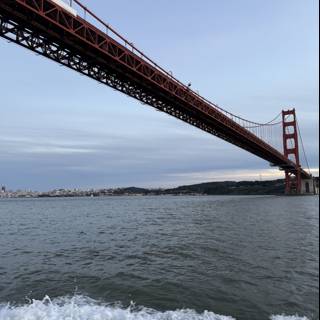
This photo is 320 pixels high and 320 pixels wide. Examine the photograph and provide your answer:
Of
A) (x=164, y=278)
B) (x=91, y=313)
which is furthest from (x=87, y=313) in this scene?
(x=164, y=278)

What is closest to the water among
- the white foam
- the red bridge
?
the white foam

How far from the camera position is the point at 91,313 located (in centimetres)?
647

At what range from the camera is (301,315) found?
21.0 feet

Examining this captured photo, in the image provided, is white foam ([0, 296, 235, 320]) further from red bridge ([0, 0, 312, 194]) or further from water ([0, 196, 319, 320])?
red bridge ([0, 0, 312, 194])

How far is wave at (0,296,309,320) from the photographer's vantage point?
248 inches

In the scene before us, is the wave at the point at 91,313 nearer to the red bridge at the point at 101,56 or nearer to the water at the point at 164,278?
the water at the point at 164,278

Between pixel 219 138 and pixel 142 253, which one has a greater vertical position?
pixel 219 138

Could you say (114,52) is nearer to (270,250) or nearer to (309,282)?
(270,250)

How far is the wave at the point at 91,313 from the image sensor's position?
6.30 m

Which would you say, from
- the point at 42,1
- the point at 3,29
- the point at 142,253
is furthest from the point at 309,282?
the point at 3,29

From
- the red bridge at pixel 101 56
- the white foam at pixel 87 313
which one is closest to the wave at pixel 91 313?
the white foam at pixel 87 313

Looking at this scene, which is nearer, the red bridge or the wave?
the wave

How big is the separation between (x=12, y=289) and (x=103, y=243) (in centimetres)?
676

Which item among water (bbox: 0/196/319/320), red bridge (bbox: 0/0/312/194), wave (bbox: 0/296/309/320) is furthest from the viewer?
red bridge (bbox: 0/0/312/194)
